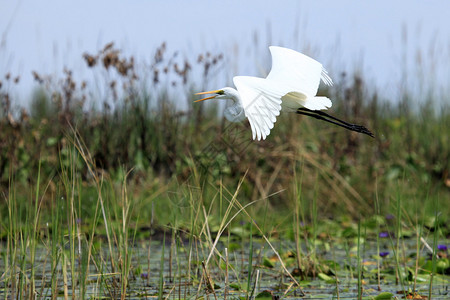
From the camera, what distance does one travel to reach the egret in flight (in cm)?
219

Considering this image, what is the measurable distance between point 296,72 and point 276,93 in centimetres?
51

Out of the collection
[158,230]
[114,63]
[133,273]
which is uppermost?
[114,63]

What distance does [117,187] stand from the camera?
591cm

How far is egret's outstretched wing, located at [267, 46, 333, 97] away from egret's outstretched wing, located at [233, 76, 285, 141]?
0.17m

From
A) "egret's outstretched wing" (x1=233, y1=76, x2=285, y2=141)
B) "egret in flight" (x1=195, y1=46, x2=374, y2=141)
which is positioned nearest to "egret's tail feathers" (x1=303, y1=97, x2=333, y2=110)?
"egret in flight" (x1=195, y1=46, x2=374, y2=141)

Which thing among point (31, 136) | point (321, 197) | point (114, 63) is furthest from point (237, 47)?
point (31, 136)

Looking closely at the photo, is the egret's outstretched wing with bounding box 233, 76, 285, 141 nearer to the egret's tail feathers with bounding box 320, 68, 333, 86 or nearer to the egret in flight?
the egret in flight

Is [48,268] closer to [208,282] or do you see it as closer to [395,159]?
[208,282]

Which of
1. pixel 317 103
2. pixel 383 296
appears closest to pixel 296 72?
pixel 317 103

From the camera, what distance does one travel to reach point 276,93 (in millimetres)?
2295

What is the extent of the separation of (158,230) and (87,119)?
5.99 ft

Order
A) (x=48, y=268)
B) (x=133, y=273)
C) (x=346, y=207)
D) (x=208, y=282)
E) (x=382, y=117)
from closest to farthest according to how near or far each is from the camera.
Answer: (x=208, y=282)
(x=133, y=273)
(x=48, y=268)
(x=346, y=207)
(x=382, y=117)

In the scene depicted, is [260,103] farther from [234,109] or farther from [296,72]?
[296,72]

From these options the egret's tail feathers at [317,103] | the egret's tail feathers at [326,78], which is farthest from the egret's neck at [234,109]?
the egret's tail feathers at [326,78]
